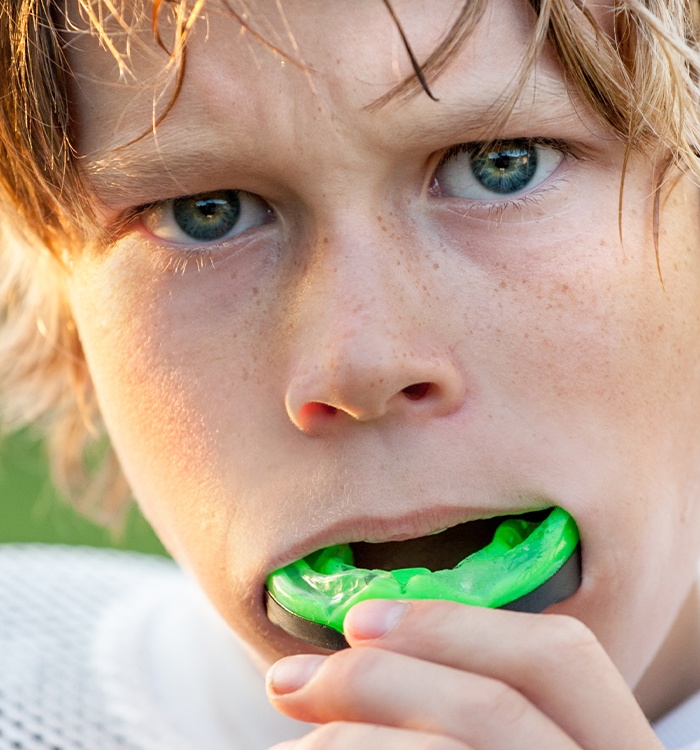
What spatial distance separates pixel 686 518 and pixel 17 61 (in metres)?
0.93

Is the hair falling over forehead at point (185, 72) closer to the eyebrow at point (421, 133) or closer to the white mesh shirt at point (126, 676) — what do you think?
the eyebrow at point (421, 133)

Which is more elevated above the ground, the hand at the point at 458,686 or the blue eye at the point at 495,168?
the blue eye at the point at 495,168

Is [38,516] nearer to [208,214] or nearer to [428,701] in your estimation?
[208,214]

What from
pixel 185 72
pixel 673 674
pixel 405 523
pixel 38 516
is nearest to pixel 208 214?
pixel 185 72

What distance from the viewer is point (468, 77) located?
105 centimetres

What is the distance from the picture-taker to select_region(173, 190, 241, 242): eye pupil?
121 cm

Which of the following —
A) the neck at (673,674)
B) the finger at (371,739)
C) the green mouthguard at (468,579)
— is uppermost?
the green mouthguard at (468,579)

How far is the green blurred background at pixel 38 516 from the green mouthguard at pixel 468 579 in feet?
10.9

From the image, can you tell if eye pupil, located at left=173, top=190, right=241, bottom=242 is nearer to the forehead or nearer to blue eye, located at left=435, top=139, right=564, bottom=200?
the forehead

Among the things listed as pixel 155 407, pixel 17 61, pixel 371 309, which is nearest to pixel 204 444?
pixel 155 407

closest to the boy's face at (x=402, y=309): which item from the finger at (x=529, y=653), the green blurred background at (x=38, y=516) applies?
the finger at (x=529, y=653)

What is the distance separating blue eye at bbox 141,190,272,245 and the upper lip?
0.36m

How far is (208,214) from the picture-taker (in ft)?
4.04

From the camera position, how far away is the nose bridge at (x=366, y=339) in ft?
3.30
